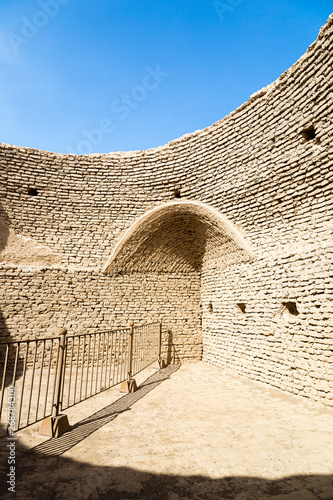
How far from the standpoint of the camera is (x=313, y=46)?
6023mm

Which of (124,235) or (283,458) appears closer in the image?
(283,458)

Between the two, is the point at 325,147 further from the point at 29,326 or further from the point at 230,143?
the point at 29,326

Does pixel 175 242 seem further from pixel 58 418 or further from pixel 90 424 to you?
pixel 58 418

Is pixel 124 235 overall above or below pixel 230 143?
below

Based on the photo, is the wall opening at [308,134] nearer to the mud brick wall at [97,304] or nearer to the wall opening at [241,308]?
the wall opening at [241,308]

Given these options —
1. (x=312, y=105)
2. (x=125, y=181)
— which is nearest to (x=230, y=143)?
(x=312, y=105)

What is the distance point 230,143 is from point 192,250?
372 cm

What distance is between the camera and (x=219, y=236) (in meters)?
9.00

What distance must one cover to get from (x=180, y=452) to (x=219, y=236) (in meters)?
6.40

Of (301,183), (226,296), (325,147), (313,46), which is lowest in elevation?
(226,296)

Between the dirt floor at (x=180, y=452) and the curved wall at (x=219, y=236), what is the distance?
1.86m

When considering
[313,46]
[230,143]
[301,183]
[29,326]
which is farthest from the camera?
[29,326]

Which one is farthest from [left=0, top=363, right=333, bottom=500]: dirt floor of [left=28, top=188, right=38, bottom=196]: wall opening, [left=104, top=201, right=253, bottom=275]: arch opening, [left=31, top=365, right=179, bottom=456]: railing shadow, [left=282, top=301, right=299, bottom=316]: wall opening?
[left=28, top=188, right=38, bottom=196]: wall opening

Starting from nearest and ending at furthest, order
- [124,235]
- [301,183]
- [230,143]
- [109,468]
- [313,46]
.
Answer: [109,468] < [313,46] < [301,183] < [230,143] < [124,235]
